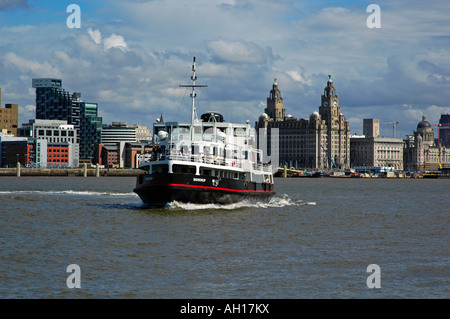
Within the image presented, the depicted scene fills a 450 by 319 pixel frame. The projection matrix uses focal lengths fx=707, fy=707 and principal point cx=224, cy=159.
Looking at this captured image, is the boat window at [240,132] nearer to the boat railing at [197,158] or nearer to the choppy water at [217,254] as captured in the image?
the boat railing at [197,158]

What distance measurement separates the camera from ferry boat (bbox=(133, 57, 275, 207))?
56.7 metres

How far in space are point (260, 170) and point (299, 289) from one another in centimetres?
4218

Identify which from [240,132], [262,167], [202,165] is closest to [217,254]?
[202,165]

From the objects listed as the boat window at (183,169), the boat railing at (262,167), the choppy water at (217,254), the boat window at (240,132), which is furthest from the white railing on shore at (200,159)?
the boat railing at (262,167)

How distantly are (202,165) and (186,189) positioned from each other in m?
2.44

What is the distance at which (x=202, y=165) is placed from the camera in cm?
5734

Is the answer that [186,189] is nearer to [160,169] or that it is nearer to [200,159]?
A: [200,159]

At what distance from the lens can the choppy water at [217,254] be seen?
2692cm

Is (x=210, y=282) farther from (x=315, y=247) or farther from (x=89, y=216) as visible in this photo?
(x=89, y=216)

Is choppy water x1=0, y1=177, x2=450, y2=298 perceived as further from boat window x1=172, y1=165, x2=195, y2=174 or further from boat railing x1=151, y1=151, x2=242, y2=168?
boat railing x1=151, y1=151, x2=242, y2=168

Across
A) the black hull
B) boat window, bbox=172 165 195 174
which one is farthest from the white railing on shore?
the black hull

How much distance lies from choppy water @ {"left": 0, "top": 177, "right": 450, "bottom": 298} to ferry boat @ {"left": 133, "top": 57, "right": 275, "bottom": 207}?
59.8 inches
